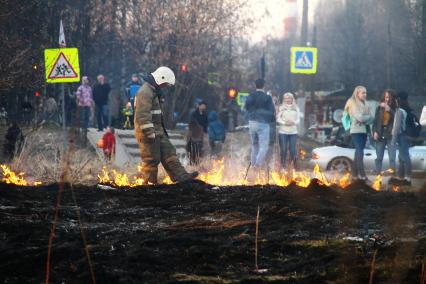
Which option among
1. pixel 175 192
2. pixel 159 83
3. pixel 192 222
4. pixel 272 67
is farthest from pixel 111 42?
pixel 272 67

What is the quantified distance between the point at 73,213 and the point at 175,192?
6.86ft

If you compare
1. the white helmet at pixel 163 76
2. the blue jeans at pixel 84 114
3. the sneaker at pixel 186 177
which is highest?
the white helmet at pixel 163 76

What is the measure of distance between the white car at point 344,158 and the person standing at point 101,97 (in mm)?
6594

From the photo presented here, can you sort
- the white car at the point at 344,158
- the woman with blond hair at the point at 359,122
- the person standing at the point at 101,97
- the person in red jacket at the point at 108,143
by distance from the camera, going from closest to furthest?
the woman with blond hair at the point at 359,122
the person in red jacket at the point at 108,143
the white car at the point at 344,158
the person standing at the point at 101,97

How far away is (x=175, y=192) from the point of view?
409 inches

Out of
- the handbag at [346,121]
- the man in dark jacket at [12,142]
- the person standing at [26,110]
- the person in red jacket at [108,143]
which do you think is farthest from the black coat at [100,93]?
the handbag at [346,121]

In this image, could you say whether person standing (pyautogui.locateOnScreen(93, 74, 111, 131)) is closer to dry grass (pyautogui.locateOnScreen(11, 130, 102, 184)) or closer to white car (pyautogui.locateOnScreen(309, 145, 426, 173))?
dry grass (pyautogui.locateOnScreen(11, 130, 102, 184))

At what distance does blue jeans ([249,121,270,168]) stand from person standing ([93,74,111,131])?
8168 millimetres

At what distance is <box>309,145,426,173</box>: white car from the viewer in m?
19.5

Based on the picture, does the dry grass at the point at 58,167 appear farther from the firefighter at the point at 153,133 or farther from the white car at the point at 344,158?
the white car at the point at 344,158

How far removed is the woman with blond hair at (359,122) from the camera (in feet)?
49.3

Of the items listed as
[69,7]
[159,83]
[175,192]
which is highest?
[69,7]

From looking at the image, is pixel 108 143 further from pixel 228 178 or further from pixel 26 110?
pixel 228 178

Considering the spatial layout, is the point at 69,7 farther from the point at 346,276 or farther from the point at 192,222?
the point at 346,276
